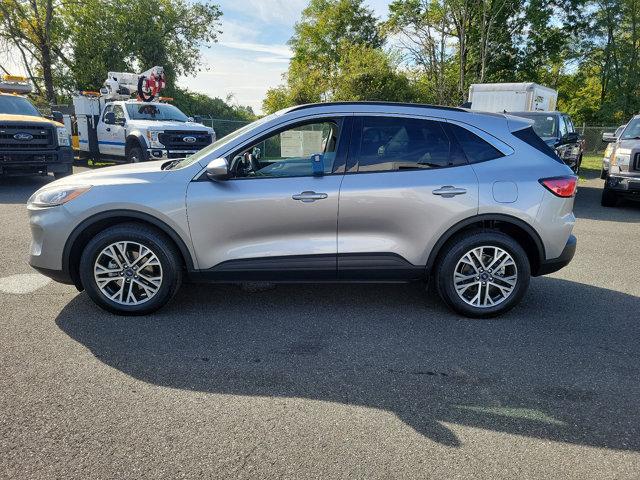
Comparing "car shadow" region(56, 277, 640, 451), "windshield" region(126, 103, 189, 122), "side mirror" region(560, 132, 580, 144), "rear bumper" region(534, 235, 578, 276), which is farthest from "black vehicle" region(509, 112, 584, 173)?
"windshield" region(126, 103, 189, 122)

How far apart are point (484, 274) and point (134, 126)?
11.7 m

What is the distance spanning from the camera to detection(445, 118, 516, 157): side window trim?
418cm

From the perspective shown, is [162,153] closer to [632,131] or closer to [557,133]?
[557,133]

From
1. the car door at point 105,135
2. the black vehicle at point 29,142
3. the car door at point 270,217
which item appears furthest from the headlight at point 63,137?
the car door at point 270,217

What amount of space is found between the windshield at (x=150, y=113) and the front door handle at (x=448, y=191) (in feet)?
37.8

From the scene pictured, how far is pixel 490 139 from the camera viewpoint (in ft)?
13.8

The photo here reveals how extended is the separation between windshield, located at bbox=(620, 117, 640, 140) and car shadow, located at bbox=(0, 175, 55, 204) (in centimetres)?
1214

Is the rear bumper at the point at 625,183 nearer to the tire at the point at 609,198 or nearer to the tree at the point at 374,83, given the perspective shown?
the tire at the point at 609,198

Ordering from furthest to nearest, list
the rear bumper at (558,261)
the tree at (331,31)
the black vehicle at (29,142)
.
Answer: the tree at (331,31), the black vehicle at (29,142), the rear bumper at (558,261)

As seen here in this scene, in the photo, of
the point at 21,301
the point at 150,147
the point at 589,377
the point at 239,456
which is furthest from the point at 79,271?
the point at 150,147

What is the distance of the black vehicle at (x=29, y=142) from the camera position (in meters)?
10.7

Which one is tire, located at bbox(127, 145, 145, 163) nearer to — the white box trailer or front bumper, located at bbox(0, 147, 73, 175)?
front bumper, located at bbox(0, 147, 73, 175)

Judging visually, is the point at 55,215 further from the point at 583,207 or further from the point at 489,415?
the point at 583,207

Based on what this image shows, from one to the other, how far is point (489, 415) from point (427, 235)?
5.35 feet
